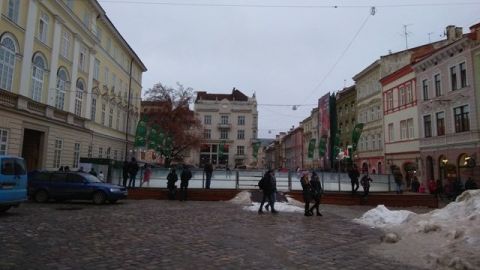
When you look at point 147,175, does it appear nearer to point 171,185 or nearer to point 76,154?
point 171,185

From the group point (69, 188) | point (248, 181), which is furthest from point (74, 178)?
point (248, 181)

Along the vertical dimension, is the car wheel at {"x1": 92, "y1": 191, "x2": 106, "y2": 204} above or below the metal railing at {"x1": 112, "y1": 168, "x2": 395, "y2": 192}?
below

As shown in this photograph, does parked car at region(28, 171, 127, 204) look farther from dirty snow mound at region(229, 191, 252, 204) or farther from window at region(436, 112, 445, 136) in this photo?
window at region(436, 112, 445, 136)

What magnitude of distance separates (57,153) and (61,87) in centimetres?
514

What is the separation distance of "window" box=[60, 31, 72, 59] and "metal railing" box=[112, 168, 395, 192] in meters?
11.1

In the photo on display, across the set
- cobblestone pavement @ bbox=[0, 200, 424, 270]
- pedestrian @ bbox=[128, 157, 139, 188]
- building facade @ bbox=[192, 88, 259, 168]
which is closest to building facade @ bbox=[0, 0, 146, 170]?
pedestrian @ bbox=[128, 157, 139, 188]

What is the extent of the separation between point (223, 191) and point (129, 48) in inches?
1271

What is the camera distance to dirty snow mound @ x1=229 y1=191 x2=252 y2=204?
23.8 meters

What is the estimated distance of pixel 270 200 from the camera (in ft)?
61.4

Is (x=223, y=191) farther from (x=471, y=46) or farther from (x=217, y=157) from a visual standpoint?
(x=217, y=157)

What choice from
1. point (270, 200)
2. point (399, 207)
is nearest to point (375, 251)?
point (270, 200)

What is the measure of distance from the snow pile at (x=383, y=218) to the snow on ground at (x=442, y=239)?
37 cm

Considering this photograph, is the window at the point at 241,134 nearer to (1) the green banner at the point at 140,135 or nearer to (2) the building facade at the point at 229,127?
(2) the building facade at the point at 229,127

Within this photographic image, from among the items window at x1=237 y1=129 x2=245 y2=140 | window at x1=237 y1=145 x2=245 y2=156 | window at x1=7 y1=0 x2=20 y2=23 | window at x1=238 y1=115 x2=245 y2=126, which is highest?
window at x1=238 y1=115 x2=245 y2=126
